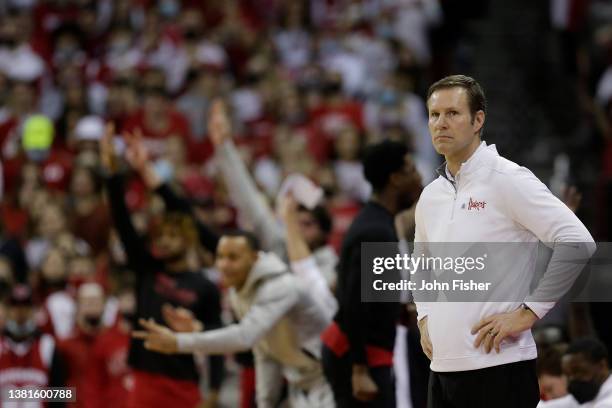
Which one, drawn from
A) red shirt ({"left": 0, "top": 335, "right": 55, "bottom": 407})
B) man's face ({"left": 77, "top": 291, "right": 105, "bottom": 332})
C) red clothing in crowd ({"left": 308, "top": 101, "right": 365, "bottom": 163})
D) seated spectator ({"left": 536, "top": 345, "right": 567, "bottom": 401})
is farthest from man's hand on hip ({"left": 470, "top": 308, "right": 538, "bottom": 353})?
red clothing in crowd ({"left": 308, "top": 101, "right": 365, "bottom": 163})

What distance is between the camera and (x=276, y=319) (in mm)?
6516

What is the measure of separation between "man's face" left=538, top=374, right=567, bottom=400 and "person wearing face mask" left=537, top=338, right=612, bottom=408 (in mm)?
157

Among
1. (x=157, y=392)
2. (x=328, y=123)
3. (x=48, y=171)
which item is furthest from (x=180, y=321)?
(x=328, y=123)

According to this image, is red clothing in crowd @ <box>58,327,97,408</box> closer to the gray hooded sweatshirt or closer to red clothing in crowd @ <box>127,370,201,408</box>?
red clothing in crowd @ <box>127,370,201,408</box>

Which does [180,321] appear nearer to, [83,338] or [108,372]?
[108,372]

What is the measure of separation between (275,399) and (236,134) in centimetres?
759

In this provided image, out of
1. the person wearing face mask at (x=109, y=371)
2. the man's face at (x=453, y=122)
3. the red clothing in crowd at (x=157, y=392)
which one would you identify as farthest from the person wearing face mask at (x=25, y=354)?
the man's face at (x=453, y=122)

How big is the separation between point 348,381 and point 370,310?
43 centimetres

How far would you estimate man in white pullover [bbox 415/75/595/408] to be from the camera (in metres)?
4.36

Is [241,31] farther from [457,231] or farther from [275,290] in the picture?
[457,231]

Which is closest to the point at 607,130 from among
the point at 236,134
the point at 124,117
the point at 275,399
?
the point at 236,134

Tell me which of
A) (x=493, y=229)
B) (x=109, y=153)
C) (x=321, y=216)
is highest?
(x=109, y=153)

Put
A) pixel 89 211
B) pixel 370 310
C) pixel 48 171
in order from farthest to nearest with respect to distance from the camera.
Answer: pixel 48 171, pixel 89 211, pixel 370 310

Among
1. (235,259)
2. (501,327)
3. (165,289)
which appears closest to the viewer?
(501,327)
